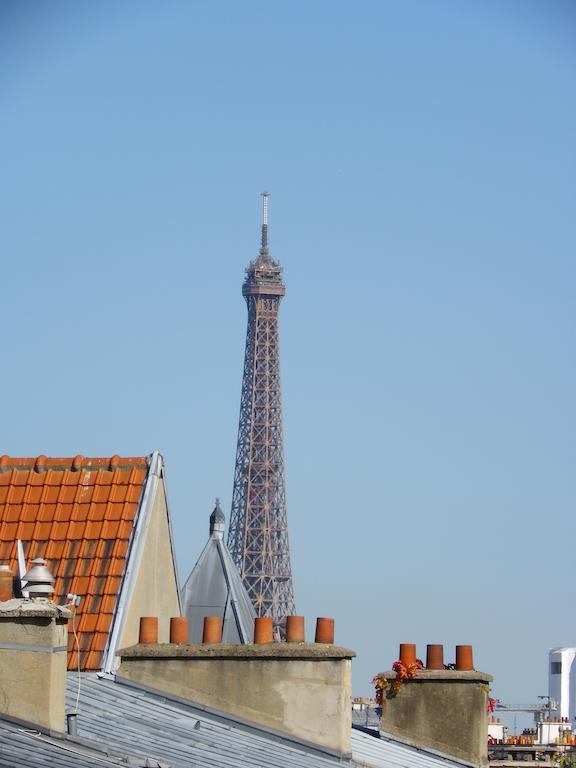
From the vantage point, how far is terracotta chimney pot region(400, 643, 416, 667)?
23.4m

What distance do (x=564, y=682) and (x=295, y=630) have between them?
72621mm

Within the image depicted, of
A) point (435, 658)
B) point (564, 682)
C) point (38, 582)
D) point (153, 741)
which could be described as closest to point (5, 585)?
point (38, 582)

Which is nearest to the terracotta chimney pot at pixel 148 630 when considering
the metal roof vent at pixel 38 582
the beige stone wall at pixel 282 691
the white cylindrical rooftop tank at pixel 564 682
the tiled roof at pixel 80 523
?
the tiled roof at pixel 80 523

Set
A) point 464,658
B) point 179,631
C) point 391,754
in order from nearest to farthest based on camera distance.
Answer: point 179,631, point 391,754, point 464,658

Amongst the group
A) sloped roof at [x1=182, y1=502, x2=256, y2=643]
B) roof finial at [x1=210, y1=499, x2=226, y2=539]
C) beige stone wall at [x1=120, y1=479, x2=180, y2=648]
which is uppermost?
roof finial at [x1=210, y1=499, x2=226, y2=539]

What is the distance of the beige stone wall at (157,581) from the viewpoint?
21938 millimetres

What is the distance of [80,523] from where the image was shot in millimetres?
22734

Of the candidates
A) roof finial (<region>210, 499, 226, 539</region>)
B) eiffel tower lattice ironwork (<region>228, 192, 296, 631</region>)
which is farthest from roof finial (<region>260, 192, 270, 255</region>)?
roof finial (<region>210, 499, 226, 539</region>)

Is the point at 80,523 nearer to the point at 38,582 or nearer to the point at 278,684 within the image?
the point at 278,684

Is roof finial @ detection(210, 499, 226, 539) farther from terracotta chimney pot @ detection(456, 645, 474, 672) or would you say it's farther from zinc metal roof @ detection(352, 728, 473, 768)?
terracotta chimney pot @ detection(456, 645, 474, 672)

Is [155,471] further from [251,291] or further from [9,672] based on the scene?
[251,291]

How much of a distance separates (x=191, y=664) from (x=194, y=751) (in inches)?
100

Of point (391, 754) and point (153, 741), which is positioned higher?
point (391, 754)

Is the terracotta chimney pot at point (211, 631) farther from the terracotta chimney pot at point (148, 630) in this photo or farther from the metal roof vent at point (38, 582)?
the metal roof vent at point (38, 582)
